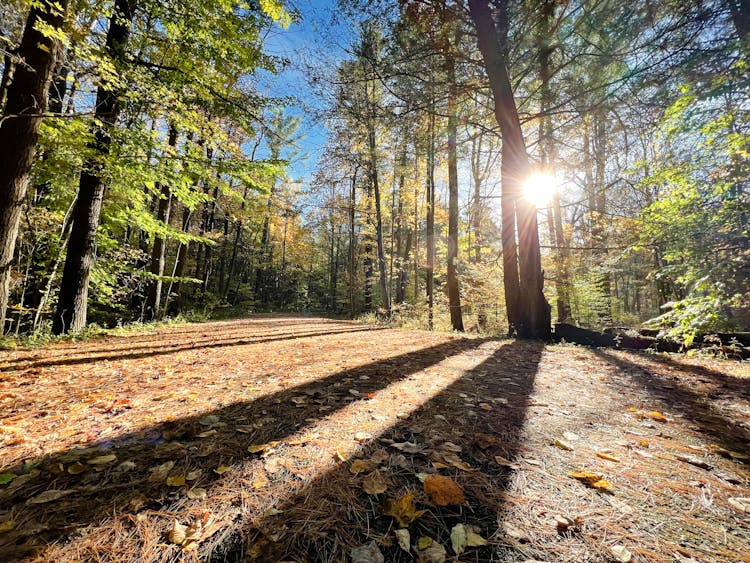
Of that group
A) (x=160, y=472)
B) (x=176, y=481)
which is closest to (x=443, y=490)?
(x=176, y=481)

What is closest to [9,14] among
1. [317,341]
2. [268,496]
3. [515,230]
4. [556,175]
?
[317,341]

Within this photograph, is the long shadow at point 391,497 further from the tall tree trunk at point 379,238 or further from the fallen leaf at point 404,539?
the tall tree trunk at point 379,238

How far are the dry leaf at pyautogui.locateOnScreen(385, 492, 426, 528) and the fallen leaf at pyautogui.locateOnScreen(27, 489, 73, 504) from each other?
4.51 feet

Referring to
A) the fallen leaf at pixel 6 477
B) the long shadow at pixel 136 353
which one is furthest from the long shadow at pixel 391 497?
the long shadow at pixel 136 353

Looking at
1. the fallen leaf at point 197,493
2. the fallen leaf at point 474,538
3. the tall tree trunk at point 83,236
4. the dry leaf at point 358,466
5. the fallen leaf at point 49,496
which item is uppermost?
the tall tree trunk at point 83,236

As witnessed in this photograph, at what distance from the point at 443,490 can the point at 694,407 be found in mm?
2448

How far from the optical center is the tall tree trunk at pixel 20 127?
374 cm

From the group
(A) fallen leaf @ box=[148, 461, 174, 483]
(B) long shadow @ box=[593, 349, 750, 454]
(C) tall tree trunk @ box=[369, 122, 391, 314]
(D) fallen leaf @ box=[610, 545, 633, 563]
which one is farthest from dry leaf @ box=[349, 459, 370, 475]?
(C) tall tree trunk @ box=[369, 122, 391, 314]

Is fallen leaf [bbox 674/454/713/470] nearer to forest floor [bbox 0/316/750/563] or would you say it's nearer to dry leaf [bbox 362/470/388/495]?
forest floor [bbox 0/316/750/563]

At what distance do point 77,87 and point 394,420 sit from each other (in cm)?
823

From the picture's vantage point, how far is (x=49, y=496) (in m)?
1.23

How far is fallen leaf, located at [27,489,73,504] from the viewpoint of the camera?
120 cm

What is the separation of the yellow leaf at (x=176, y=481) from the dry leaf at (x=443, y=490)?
1107mm

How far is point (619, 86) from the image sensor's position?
548 centimetres
